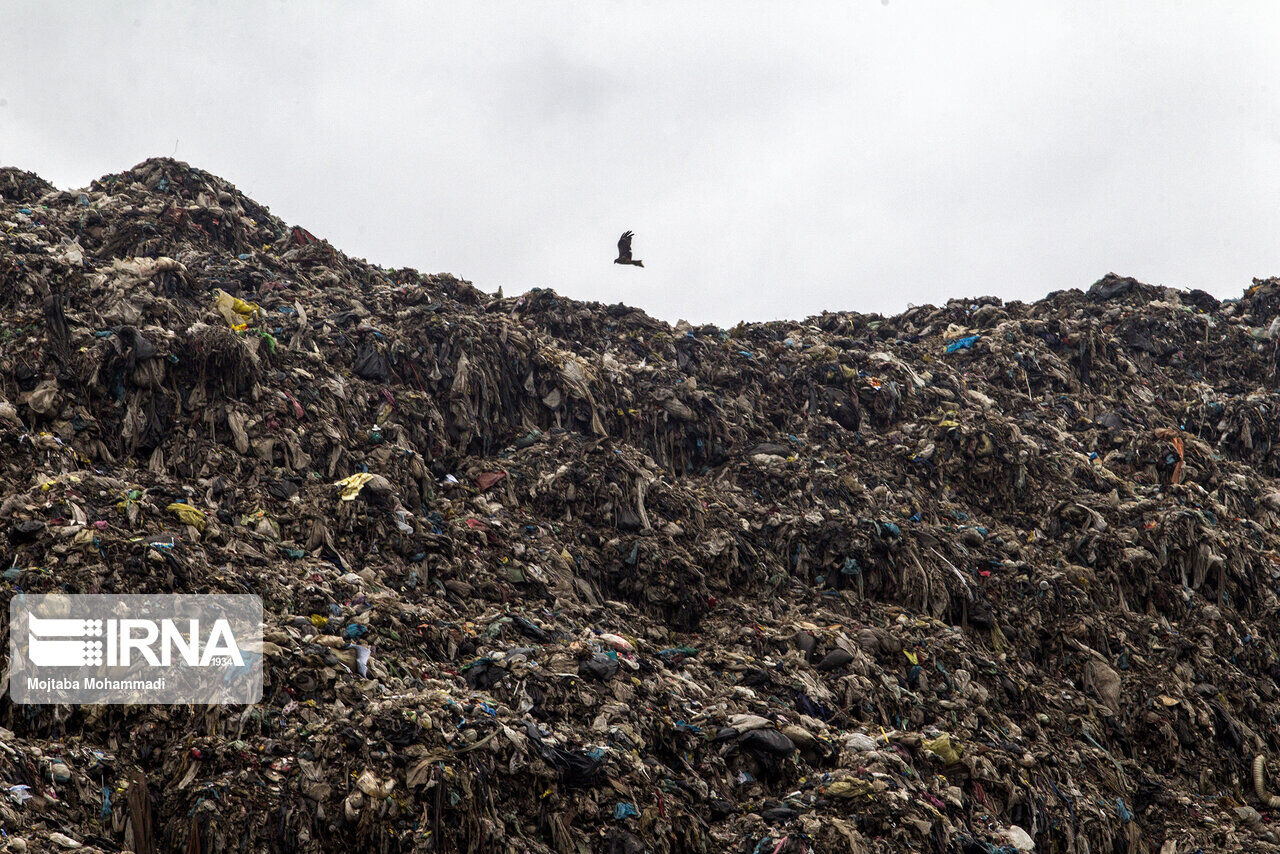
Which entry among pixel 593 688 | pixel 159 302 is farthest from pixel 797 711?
pixel 159 302

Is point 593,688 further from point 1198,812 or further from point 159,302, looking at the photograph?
point 159,302

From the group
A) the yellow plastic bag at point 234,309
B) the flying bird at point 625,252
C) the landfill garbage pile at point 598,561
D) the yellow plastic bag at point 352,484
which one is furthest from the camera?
the flying bird at point 625,252

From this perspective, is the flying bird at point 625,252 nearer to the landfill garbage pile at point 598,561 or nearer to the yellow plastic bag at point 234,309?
the landfill garbage pile at point 598,561

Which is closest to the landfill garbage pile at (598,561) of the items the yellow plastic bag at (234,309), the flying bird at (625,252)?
the yellow plastic bag at (234,309)

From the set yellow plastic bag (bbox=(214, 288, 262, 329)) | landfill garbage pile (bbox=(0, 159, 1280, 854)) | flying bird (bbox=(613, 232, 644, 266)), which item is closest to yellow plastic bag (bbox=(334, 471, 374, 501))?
landfill garbage pile (bbox=(0, 159, 1280, 854))

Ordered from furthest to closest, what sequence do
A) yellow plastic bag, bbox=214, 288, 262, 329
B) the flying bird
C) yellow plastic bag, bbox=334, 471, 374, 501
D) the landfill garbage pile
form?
the flying bird
yellow plastic bag, bbox=214, 288, 262, 329
yellow plastic bag, bbox=334, 471, 374, 501
the landfill garbage pile

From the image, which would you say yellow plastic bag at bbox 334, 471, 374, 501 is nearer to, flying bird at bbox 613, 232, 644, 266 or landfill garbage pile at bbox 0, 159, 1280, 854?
landfill garbage pile at bbox 0, 159, 1280, 854

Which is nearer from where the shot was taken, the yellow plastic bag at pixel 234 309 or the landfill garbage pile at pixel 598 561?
the landfill garbage pile at pixel 598 561

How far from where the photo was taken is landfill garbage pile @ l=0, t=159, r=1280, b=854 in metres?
4.70

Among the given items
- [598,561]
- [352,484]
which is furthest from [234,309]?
[598,561]

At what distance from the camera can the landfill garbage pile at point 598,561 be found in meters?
4.70

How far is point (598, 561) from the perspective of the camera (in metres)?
7.74

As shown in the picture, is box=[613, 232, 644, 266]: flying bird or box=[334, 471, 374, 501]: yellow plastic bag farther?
box=[613, 232, 644, 266]: flying bird

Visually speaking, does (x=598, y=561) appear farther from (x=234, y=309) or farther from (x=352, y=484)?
(x=234, y=309)
